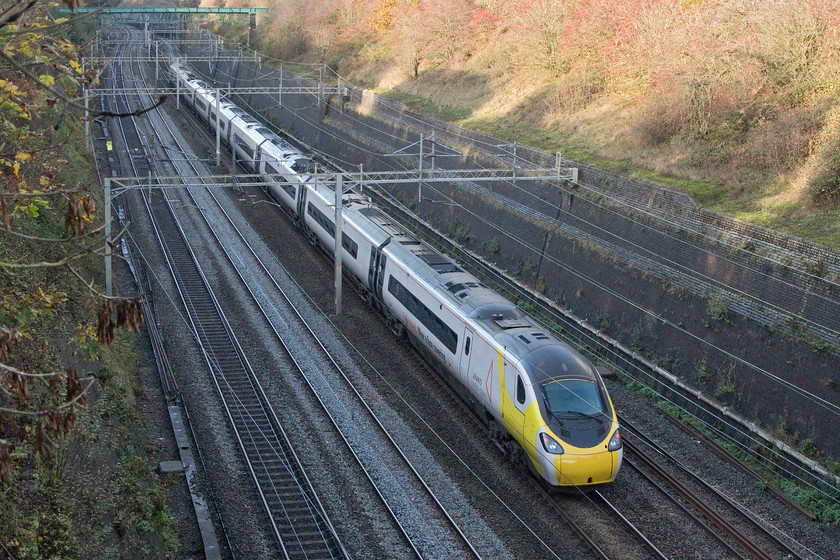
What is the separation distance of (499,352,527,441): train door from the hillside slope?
813cm

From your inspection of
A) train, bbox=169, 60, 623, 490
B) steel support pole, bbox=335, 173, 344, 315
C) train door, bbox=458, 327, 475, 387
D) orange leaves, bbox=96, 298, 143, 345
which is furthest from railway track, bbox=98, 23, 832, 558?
steel support pole, bbox=335, 173, 344, 315

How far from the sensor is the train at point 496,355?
1282cm

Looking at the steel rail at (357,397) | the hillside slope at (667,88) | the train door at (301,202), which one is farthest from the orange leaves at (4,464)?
the train door at (301,202)

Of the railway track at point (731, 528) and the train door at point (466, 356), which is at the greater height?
the train door at point (466, 356)

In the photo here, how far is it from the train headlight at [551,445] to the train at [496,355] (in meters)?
0.02

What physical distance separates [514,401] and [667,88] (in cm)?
1540

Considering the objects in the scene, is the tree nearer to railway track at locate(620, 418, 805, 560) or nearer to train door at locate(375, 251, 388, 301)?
train door at locate(375, 251, 388, 301)

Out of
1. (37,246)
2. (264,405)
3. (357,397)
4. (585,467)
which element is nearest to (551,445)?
(585,467)

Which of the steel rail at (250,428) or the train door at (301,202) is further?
the train door at (301,202)

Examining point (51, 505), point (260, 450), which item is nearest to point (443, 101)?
point (260, 450)

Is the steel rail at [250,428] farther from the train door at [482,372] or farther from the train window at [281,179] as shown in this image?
the train window at [281,179]

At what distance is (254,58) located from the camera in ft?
189

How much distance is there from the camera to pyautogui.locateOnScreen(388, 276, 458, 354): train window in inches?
640

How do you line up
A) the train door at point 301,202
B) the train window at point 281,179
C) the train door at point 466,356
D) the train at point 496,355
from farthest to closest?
1. the train window at point 281,179
2. the train door at point 301,202
3. the train door at point 466,356
4. the train at point 496,355
